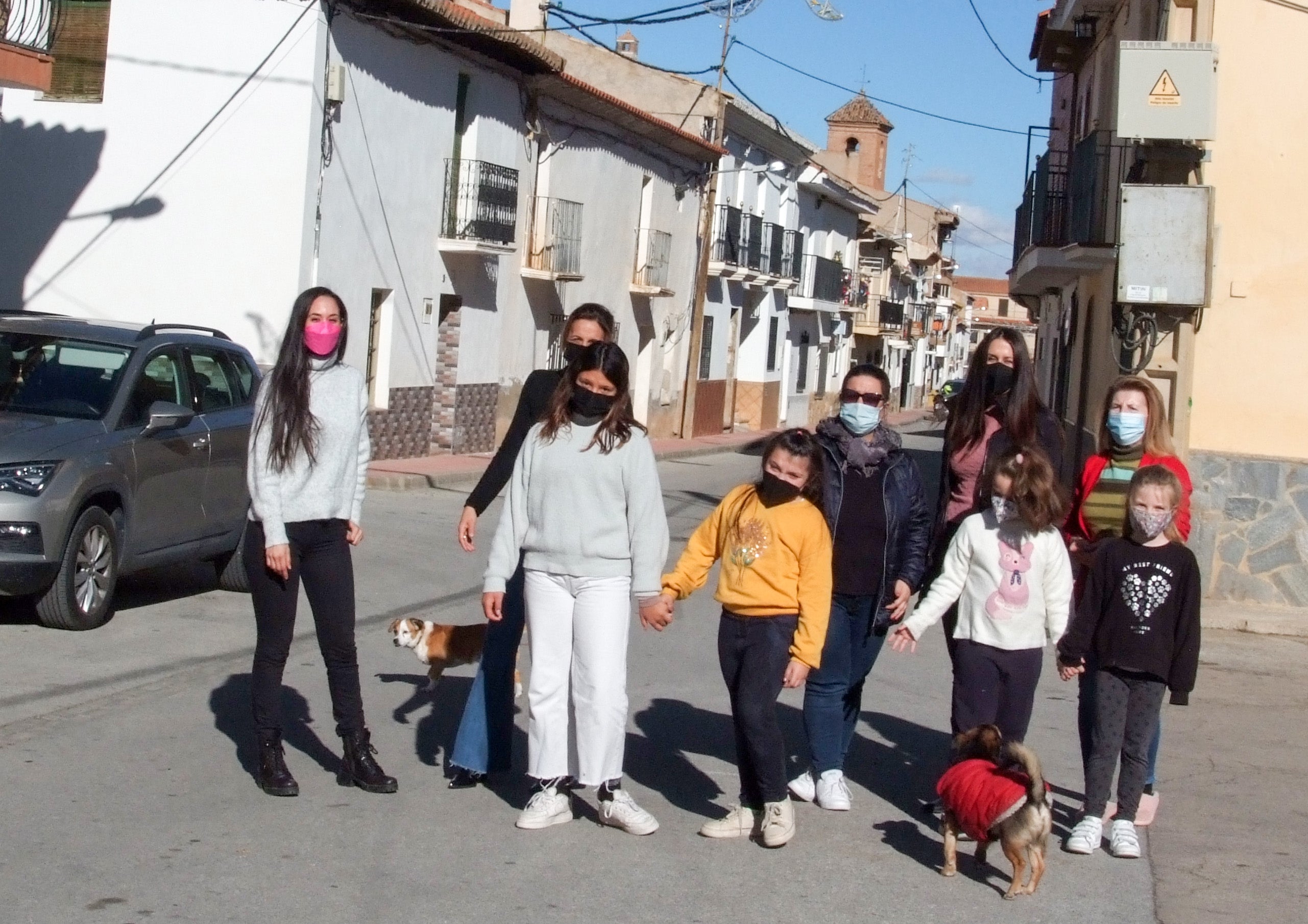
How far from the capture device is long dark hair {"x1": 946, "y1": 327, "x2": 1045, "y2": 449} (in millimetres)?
6094

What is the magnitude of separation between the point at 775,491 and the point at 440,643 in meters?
2.85

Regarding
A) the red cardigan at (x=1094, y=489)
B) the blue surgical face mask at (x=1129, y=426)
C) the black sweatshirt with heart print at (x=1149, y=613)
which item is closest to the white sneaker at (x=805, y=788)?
the black sweatshirt with heart print at (x=1149, y=613)

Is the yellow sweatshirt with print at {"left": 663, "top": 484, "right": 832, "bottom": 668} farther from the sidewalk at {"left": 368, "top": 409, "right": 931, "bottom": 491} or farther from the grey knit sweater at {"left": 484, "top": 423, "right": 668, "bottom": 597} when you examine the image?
the sidewalk at {"left": 368, "top": 409, "right": 931, "bottom": 491}

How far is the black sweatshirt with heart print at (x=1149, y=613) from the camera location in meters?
5.58

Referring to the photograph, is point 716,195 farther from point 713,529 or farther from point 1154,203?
point 713,529

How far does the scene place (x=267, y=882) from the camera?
480cm

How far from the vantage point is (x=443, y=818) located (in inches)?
221

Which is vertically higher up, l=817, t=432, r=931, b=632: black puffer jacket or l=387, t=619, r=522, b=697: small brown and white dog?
l=817, t=432, r=931, b=632: black puffer jacket

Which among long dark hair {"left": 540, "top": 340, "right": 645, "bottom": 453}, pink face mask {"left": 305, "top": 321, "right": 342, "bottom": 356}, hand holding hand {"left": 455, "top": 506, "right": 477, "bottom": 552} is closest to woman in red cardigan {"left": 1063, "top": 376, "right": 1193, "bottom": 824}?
long dark hair {"left": 540, "top": 340, "right": 645, "bottom": 453}

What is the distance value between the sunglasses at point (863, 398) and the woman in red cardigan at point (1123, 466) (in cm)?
93

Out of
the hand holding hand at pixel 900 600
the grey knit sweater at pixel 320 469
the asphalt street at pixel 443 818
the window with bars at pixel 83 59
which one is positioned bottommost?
the asphalt street at pixel 443 818

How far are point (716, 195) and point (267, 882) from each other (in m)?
34.2

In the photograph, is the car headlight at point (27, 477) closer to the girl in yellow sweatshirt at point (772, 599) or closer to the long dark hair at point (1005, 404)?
the girl in yellow sweatshirt at point (772, 599)

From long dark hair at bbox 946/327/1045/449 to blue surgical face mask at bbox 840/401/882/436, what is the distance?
0.47 m
